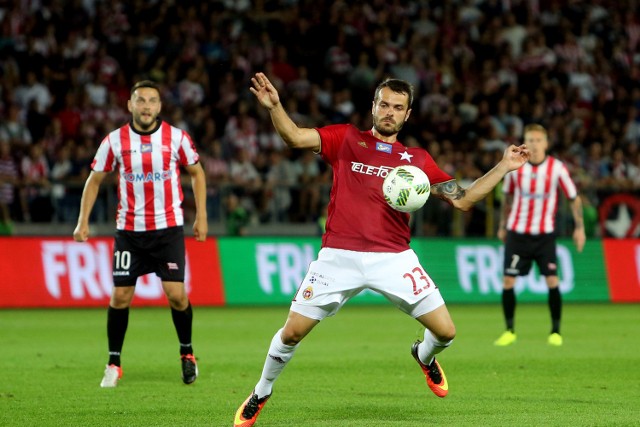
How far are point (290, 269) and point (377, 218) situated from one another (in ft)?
35.6

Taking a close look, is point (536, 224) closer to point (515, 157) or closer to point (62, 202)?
point (515, 157)

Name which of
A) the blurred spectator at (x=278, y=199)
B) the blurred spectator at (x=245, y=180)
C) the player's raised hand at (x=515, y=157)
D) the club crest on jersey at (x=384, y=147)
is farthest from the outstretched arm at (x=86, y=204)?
the blurred spectator at (x=278, y=199)

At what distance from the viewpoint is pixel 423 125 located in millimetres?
22500

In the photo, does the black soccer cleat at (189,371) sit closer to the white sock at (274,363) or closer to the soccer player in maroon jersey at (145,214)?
the soccer player in maroon jersey at (145,214)

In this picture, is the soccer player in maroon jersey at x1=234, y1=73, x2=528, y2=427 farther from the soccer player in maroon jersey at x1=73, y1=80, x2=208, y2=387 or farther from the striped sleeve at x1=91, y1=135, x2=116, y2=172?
the striped sleeve at x1=91, y1=135, x2=116, y2=172

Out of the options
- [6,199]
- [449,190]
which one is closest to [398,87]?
[449,190]

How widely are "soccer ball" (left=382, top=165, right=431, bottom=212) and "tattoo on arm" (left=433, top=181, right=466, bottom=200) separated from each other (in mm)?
269

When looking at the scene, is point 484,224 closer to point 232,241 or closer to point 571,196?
point 232,241

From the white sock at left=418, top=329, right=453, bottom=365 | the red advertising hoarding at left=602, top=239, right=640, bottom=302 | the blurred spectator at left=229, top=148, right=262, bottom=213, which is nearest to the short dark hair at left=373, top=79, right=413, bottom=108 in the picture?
the white sock at left=418, top=329, right=453, bottom=365

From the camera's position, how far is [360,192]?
711 centimetres

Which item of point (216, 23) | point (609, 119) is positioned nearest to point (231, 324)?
point (216, 23)

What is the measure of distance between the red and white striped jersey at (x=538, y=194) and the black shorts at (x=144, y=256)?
16.3ft

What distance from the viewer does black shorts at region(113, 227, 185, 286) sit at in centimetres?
915

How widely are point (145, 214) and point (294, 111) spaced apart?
12345 mm
